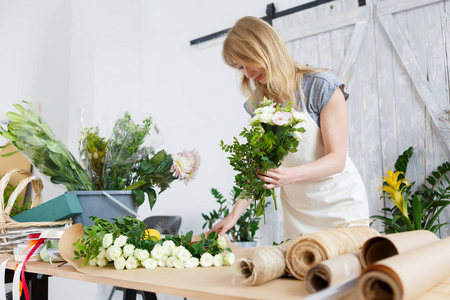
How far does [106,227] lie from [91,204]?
0.19m

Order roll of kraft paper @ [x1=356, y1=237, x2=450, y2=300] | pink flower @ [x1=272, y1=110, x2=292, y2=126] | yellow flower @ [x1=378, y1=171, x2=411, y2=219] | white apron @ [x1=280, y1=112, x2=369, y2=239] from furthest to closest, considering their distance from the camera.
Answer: yellow flower @ [x1=378, y1=171, x2=411, y2=219] → white apron @ [x1=280, y1=112, x2=369, y2=239] → pink flower @ [x1=272, y1=110, x2=292, y2=126] → roll of kraft paper @ [x1=356, y1=237, x2=450, y2=300]

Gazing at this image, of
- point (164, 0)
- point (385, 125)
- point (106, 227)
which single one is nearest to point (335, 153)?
point (106, 227)

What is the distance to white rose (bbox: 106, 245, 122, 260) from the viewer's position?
3.70 ft

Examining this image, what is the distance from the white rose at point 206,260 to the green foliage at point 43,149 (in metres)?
0.53

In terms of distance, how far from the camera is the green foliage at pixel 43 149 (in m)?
1.37

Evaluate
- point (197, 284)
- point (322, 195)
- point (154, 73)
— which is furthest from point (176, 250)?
point (154, 73)

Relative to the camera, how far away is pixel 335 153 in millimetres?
1555

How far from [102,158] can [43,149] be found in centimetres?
19

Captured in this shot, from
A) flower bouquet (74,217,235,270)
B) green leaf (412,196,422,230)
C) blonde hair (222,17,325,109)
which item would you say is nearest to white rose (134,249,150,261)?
flower bouquet (74,217,235,270)

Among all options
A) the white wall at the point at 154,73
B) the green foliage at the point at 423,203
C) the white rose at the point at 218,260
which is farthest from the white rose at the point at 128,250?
the white wall at the point at 154,73

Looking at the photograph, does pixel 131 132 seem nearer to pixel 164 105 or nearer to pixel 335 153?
pixel 335 153

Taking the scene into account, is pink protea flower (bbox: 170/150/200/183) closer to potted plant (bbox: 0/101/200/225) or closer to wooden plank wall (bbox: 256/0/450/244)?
potted plant (bbox: 0/101/200/225)

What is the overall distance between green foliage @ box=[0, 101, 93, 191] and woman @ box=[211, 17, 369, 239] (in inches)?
21.2

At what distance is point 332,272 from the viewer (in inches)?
27.2
